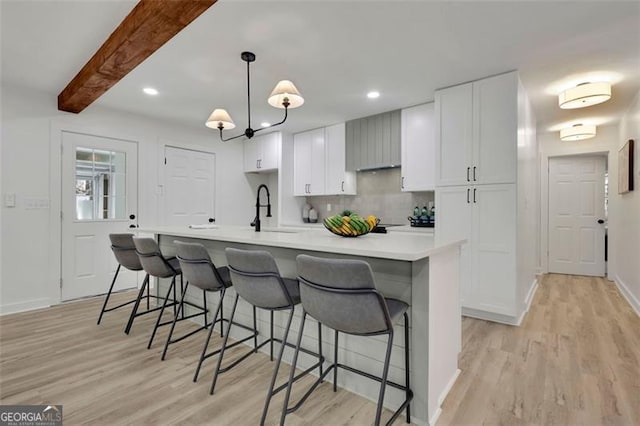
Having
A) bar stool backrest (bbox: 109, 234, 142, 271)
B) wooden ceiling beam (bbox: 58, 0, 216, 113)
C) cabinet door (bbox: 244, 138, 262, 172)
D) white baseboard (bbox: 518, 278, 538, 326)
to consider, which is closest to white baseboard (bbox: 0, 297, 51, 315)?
bar stool backrest (bbox: 109, 234, 142, 271)

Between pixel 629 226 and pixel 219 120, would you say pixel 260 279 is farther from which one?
pixel 629 226

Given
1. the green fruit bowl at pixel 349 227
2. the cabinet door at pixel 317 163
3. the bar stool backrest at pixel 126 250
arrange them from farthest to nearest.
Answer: the cabinet door at pixel 317 163, the bar stool backrest at pixel 126 250, the green fruit bowl at pixel 349 227

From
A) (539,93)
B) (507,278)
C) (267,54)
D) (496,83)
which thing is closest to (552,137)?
(539,93)

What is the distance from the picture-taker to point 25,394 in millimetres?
1856

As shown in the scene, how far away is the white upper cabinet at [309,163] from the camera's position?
16.2 ft

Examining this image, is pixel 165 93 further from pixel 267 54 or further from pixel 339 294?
pixel 339 294

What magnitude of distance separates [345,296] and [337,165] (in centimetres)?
355

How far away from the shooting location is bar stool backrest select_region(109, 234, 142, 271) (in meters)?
2.89

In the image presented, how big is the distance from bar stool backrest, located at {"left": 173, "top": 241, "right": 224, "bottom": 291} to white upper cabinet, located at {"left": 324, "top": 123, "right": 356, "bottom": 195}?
2.90 meters

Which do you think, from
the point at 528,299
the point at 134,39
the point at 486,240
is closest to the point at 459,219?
the point at 486,240

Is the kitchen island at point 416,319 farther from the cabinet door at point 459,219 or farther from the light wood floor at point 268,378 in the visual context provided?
the cabinet door at point 459,219

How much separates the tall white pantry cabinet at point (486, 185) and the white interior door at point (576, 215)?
261 centimetres

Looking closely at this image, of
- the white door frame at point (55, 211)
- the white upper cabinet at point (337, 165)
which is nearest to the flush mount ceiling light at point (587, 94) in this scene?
the white upper cabinet at point (337, 165)

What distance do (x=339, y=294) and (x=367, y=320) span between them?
159 mm
